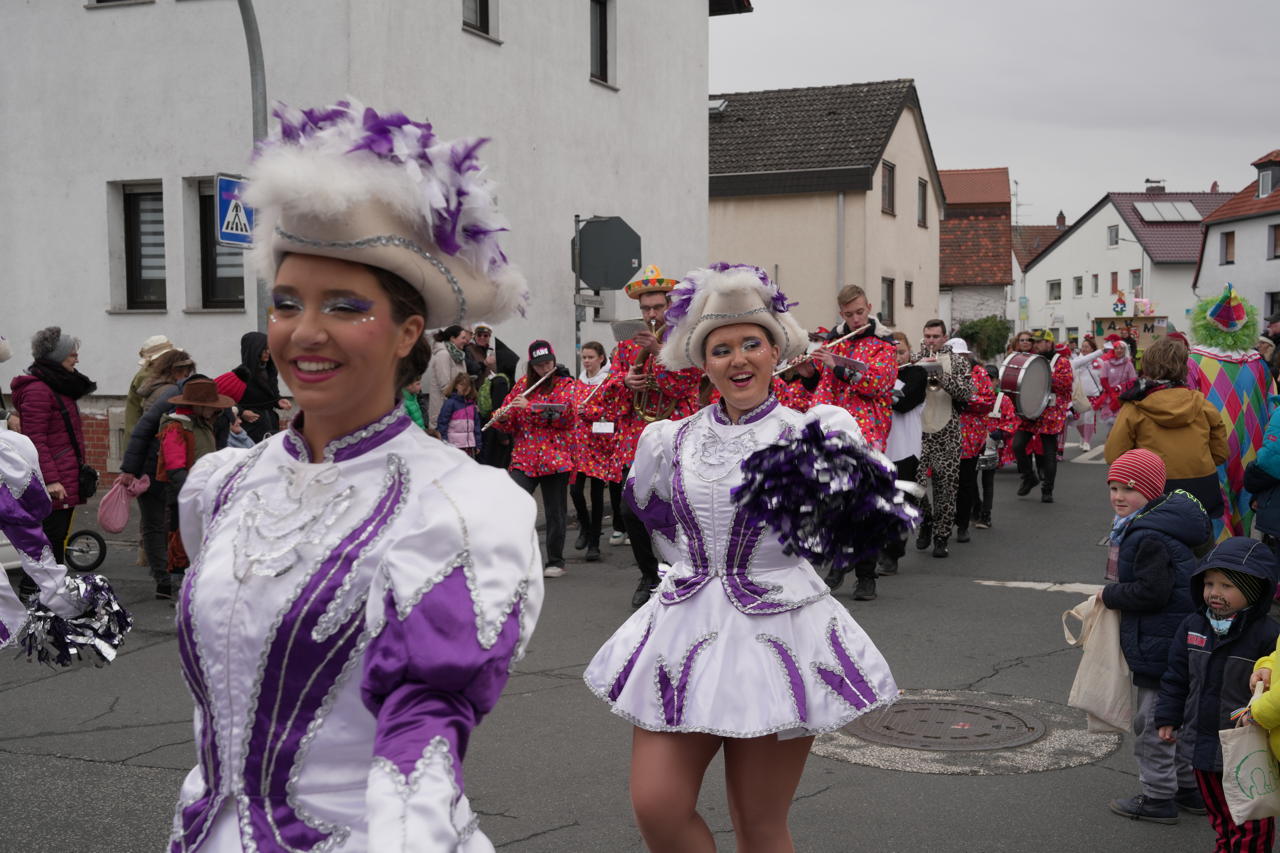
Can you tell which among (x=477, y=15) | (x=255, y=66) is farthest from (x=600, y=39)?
(x=255, y=66)

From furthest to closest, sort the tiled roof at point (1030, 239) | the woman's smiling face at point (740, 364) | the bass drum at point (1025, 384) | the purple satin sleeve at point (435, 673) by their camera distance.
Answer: the tiled roof at point (1030, 239)
the bass drum at point (1025, 384)
the woman's smiling face at point (740, 364)
the purple satin sleeve at point (435, 673)

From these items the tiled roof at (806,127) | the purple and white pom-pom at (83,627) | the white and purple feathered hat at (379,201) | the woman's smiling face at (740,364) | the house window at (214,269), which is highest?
the tiled roof at (806,127)

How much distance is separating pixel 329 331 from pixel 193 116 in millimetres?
13731

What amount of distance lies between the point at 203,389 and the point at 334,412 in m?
7.63

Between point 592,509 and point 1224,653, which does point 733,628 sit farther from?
point 592,509

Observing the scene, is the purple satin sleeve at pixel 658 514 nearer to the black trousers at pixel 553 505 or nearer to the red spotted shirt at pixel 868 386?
the red spotted shirt at pixel 868 386

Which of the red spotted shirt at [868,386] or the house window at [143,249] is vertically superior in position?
the house window at [143,249]

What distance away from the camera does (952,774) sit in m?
5.60

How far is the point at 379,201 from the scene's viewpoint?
2.09m

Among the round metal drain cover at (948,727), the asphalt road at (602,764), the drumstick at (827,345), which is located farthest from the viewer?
the drumstick at (827,345)

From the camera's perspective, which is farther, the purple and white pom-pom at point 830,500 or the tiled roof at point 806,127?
the tiled roof at point 806,127

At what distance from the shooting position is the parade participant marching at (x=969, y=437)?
482 inches

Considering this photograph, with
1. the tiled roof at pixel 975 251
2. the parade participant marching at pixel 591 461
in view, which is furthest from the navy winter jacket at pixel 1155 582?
the tiled roof at pixel 975 251

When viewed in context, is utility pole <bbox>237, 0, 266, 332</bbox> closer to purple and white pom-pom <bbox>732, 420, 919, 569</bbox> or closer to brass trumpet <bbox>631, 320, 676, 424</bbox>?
brass trumpet <bbox>631, 320, 676, 424</bbox>
